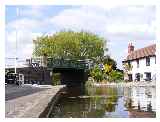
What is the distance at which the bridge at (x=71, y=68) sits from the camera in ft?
15.2

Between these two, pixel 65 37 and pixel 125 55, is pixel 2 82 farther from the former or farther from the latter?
pixel 125 55

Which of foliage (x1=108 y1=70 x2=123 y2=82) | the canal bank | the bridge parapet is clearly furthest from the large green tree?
the canal bank

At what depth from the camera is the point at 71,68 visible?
466 centimetres

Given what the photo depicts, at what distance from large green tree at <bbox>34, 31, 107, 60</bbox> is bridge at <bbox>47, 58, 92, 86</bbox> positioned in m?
0.04

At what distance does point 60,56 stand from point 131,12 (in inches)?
26.6

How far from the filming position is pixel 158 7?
425 centimetres

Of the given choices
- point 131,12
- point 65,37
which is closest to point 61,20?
point 65,37


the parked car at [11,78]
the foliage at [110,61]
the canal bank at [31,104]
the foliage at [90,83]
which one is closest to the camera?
the canal bank at [31,104]

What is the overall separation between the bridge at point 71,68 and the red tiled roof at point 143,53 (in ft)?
1.09

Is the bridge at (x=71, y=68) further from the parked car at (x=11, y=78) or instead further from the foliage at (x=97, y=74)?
the parked car at (x=11, y=78)

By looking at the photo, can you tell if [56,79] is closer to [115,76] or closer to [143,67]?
[115,76]

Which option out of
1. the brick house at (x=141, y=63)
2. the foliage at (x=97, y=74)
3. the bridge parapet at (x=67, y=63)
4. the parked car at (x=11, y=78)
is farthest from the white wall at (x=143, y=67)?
the parked car at (x=11, y=78)

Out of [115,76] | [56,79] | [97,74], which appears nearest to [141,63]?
[115,76]

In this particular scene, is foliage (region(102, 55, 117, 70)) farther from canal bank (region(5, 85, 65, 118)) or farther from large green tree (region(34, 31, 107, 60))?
canal bank (region(5, 85, 65, 118))
